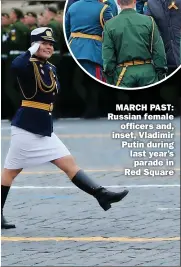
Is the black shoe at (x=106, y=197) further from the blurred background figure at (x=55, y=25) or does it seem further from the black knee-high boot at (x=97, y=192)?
the blurred background figure at (x=55, y=25)

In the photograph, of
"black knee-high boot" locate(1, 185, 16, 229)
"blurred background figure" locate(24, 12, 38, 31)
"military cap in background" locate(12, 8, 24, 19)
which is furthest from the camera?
"black knee-high boot" locate(1, 185, 16, 229)

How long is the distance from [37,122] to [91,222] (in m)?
1.60

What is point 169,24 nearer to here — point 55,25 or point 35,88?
point 55,25

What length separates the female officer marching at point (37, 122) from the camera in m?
6.88

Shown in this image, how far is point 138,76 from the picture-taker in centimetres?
644

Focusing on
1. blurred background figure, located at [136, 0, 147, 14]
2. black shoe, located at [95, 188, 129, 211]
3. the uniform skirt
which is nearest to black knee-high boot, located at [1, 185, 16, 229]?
the uniform skirt

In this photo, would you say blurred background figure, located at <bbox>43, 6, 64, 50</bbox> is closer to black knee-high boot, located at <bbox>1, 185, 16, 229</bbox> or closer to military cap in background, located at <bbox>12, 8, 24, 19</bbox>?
military cap in background, located at <bbox>12, 8, 24, 19</bbox>

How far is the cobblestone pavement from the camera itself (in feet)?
23.2

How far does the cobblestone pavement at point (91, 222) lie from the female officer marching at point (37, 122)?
0.39 meters

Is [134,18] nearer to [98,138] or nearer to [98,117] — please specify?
[98,138]

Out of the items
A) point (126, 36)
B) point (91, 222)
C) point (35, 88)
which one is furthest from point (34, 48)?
point (91, 222)

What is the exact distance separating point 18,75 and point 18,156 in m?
0.76

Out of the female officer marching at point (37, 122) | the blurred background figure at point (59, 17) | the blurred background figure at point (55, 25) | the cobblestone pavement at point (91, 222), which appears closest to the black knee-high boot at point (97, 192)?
the female officer marching at point (37, 122)

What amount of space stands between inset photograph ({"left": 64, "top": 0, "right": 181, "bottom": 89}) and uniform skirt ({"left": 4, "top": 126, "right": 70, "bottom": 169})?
102cm
